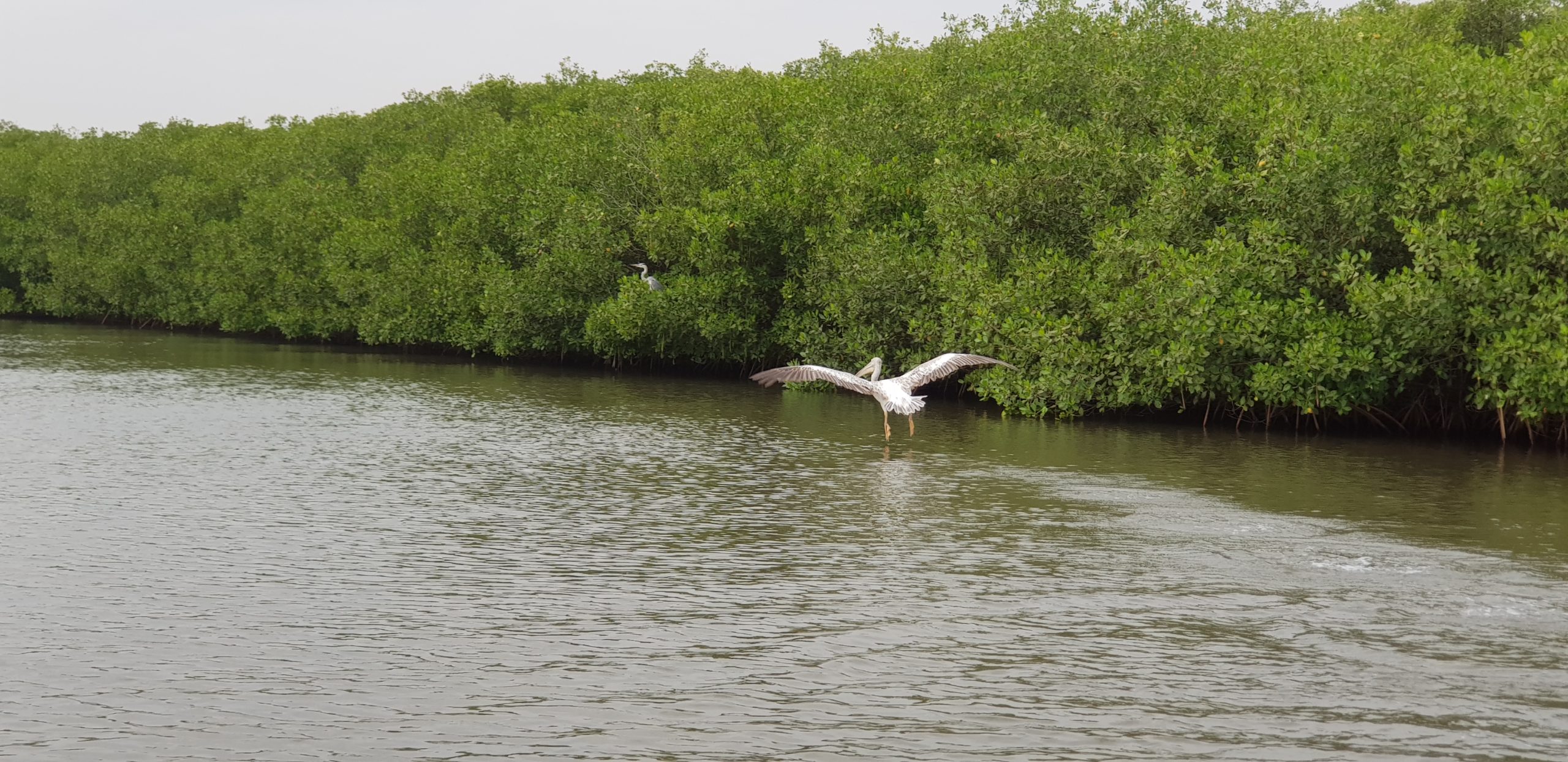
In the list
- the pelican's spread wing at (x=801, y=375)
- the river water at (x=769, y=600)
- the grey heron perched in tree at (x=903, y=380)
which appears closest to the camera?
the river water at (x=769, y=600)

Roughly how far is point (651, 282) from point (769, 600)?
108ft

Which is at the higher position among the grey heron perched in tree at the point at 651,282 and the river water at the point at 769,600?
the grey heron perched in tree at the point at 651,282

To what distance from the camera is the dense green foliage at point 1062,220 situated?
30906 mm

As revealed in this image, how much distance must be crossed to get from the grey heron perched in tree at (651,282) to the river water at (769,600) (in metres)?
17.3

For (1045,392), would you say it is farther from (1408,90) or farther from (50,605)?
(50,605)

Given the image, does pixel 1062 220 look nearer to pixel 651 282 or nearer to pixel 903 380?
pixel 903 380

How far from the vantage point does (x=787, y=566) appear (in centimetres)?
1689

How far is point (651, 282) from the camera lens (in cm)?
4722

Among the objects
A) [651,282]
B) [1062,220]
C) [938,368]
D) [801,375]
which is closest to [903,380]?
[938,368]

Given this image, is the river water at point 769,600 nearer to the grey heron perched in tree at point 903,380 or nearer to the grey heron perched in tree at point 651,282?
the grey heron perched in tree at point 903,380

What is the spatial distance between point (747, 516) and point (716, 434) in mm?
11362

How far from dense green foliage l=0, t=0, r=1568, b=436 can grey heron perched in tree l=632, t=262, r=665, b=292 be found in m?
0.28

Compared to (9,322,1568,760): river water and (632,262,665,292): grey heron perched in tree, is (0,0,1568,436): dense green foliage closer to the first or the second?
(632,262,665,292): grey heron perched in tree

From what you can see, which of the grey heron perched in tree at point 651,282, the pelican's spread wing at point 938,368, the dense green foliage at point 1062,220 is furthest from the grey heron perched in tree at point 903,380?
the grey heron perched in tree at point 651,282
